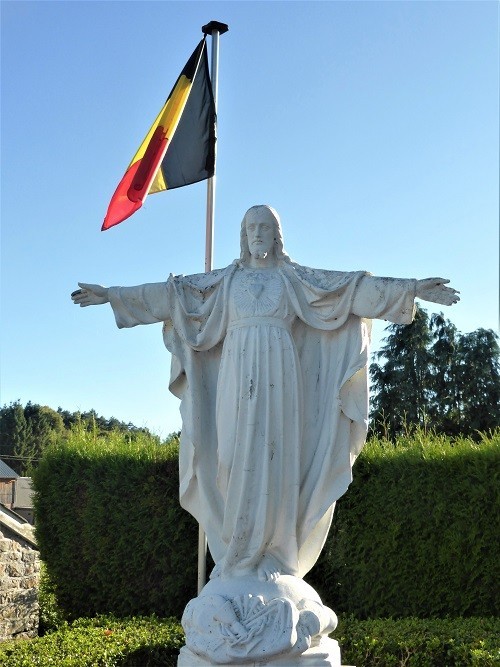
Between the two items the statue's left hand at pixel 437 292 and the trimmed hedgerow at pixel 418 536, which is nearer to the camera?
the statue's left hand at pixel 437 292

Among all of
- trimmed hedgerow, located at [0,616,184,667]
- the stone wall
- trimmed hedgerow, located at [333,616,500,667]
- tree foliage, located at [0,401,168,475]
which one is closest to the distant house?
tree foliage, located at [0,401,168,475]

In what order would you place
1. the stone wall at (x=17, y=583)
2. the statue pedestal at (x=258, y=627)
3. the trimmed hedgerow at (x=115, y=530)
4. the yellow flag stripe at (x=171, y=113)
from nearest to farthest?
the statue pedestal at (x=258, y=627), the yellow flag stripe at (x=171, y=113), the stone wall at (x=17, y=583), the trimmed hedgerow at (x=115, y=530)

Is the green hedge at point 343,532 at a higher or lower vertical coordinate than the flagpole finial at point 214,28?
lower

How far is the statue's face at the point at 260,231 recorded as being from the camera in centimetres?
530

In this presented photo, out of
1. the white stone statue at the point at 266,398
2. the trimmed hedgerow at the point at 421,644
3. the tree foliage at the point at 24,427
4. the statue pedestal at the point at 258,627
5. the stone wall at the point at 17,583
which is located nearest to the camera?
the statue pedestal at the point at 258,627

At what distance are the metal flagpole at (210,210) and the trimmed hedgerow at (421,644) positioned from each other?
138cm

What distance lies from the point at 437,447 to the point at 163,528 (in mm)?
3164

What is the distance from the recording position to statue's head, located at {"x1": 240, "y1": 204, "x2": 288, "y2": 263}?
530 cm

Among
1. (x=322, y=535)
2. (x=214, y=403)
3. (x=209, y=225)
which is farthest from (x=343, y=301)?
(x=209, y=225)

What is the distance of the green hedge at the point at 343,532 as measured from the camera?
831 centimetres

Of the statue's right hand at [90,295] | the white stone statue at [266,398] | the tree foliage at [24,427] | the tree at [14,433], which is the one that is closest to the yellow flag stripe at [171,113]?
the statue's right hand at [90,295]

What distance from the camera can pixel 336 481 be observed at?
5.02 m

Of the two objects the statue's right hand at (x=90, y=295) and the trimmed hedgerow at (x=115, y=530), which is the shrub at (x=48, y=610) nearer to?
the trimmed hedgerow at (x=115, y=530)

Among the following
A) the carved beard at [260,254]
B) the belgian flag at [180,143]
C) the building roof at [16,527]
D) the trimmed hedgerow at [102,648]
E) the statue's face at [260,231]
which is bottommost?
the trimmed hedgerow at [102,648]
